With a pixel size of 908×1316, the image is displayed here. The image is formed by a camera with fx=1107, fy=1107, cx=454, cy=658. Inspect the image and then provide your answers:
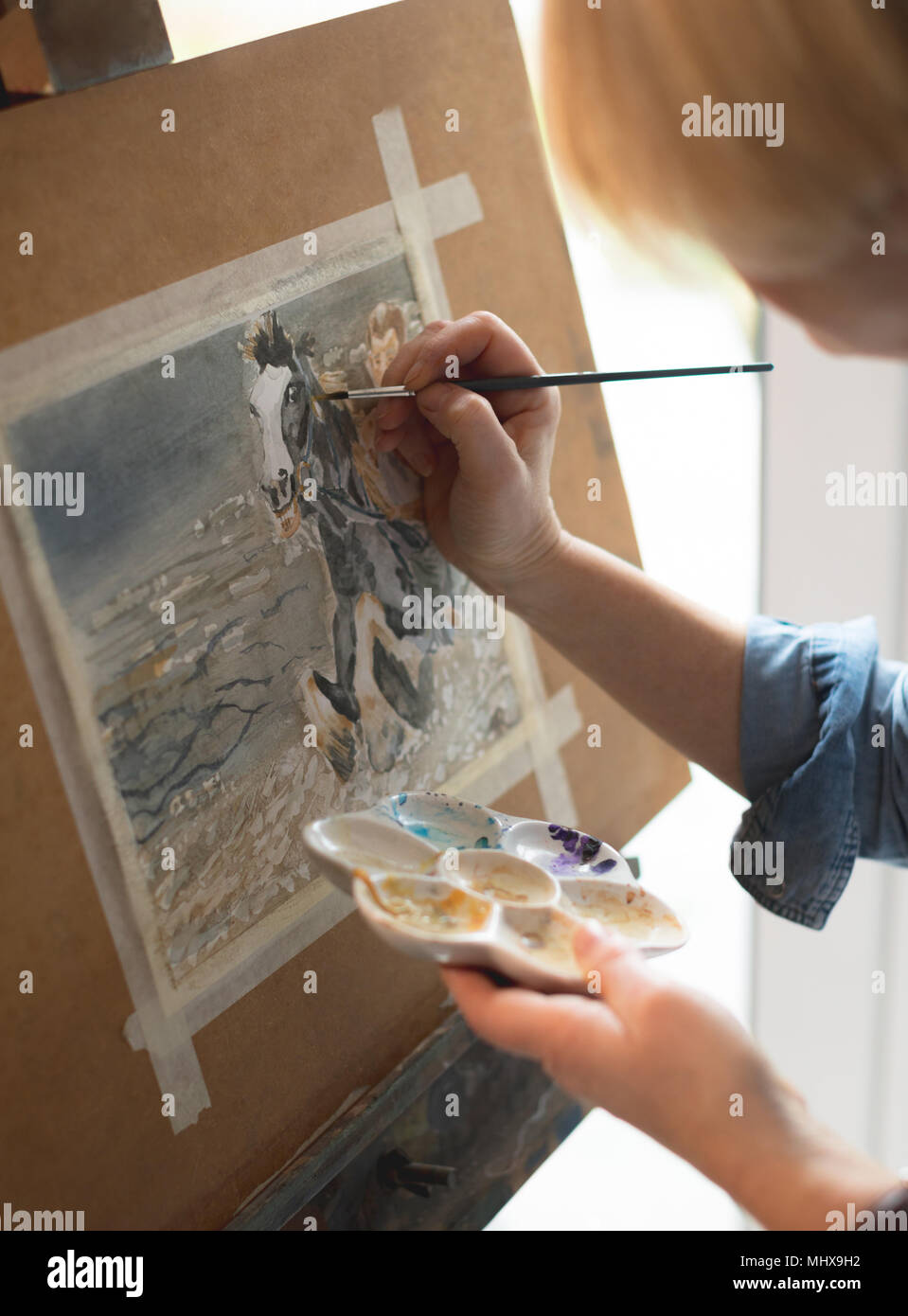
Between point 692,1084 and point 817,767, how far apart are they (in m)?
0.36

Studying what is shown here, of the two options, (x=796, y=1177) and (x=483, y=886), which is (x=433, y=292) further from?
(x=796, y=1177)

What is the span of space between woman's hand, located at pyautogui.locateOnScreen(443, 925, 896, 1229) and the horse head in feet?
0.97

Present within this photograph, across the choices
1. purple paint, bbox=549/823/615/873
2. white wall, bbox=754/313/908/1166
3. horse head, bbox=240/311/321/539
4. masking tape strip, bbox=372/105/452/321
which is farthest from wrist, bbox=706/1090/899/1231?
white wall, bbox=754/313/908/1166

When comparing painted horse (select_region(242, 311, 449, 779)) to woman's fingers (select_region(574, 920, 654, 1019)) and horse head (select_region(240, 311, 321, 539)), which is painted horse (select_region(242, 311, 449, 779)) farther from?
woman's fingers (select_region(574, 920, 654, 1019))

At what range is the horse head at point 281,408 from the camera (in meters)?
0.61

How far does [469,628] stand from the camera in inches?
31.4

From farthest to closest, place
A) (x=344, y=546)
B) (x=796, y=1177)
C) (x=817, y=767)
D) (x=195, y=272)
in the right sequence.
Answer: (x=817, y=767), (x=344, y=546), (x=195, y=272), (x=796, y=1177)

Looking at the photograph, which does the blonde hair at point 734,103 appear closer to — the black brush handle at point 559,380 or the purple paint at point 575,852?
the black brush handle at point 559,380

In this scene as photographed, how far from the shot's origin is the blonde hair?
18.4 inches

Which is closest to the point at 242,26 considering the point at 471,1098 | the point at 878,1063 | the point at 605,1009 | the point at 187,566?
the point at 187,566

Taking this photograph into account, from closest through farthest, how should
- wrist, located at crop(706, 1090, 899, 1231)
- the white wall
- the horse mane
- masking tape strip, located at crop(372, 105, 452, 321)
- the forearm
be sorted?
wrist, located at crop(706, 1090, 899, 1231)
the horse mane
masking tape strip, located at crop(372, 105, 452, 321)
the forearm
the white wall

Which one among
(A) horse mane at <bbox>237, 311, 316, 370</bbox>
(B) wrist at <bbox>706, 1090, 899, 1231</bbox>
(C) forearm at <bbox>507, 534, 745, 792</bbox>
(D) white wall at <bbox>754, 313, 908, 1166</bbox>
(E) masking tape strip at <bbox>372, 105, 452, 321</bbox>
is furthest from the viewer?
(D) white wall at <bbox>754, 313, 908, 1166</bbox>

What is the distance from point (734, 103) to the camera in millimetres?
488

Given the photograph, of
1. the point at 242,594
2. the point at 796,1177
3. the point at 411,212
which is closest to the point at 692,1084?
the point at 796,1177
